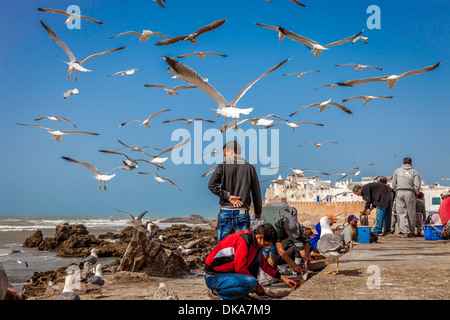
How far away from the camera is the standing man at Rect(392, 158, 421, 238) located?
8641 millimetres

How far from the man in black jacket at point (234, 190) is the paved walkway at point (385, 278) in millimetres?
971

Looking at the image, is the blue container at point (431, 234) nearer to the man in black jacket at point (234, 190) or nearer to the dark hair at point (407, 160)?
the dark hair at point (407, 160)

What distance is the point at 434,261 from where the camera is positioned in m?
5.20

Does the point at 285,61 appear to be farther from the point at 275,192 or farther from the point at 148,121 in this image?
the point at 275,192

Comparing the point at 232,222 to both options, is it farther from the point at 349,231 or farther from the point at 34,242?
the point at 34,242

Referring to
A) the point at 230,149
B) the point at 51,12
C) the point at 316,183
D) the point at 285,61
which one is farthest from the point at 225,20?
the point at 316,183

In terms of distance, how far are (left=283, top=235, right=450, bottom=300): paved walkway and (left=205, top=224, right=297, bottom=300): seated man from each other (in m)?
0.47

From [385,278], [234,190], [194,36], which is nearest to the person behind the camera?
[385,278]

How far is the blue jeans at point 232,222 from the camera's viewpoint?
4.54 metres

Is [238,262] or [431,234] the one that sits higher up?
[238,262]

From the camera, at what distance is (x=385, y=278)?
161 inches

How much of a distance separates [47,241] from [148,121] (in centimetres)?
970

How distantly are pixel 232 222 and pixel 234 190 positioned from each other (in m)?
0.35

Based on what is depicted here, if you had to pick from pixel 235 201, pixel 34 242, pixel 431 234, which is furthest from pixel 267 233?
pixel 34 242
